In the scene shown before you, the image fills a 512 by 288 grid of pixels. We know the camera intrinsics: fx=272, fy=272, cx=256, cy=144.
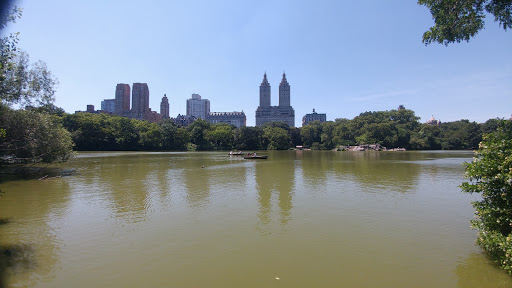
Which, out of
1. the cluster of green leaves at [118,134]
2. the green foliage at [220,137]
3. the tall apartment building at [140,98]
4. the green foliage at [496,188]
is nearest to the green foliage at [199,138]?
the green foliage at [220,137]

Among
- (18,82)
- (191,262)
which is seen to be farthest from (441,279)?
(18,82)

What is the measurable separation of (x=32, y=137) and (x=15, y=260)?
1824 cm

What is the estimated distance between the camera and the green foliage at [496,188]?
5832 millimetres

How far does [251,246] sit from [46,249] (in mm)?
5636

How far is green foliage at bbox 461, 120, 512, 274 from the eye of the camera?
5832mm

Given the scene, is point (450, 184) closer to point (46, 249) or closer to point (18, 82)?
point (46, 249)

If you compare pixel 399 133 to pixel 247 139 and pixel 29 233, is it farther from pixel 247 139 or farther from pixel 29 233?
pixel 29 233

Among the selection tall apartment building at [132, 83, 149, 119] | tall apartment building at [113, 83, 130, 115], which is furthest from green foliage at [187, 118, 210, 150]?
tall apartment building at [113, 83, 130, 115]

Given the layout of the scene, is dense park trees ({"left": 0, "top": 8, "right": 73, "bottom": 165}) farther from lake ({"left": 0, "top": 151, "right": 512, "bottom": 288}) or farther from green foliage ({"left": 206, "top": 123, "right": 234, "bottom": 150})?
green foliage ({"left": 206, "top": 123, "right": 234, "bottom": 150})

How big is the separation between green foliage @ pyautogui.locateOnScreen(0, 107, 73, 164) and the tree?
25079mm

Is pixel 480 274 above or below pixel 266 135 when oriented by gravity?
below

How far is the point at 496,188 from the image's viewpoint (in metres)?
6.26

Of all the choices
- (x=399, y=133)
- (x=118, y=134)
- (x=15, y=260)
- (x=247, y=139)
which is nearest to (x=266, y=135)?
(x=247, y=139)

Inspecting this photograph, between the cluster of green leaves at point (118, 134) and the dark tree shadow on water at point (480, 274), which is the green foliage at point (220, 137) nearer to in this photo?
the cluster of green leaves at point (118, 134)
